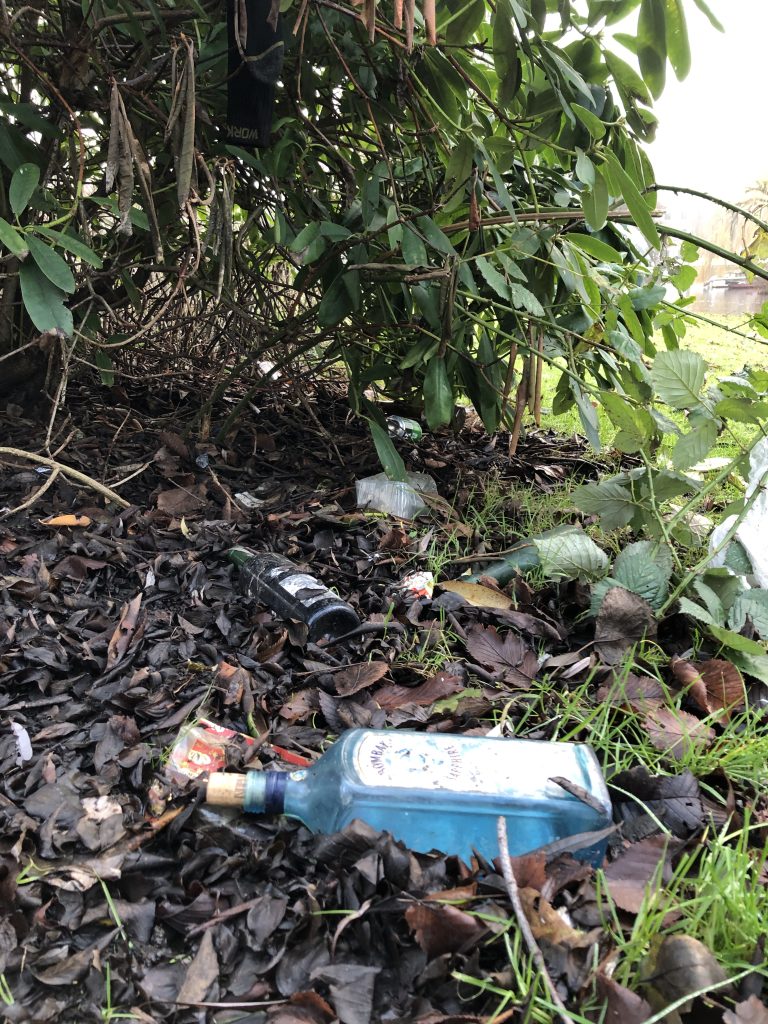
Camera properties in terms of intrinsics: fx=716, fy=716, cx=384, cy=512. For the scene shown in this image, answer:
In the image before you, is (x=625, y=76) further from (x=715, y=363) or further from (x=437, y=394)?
(x=715, y=363)

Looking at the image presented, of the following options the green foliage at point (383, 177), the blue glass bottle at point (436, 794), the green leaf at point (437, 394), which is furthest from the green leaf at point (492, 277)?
the blue glass bottle at point (436, 794)

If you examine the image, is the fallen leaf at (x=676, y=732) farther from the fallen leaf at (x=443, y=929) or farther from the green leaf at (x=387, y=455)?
the green leaf at (x=387, y=455)

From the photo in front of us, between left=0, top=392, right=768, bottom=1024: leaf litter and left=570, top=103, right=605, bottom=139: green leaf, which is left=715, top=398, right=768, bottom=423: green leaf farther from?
left=570, top=103, right=605, bottom=139: green leaf

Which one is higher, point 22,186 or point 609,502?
point 22,186

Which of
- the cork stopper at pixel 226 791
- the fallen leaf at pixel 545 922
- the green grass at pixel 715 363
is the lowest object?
the green grass at pixel 715 363

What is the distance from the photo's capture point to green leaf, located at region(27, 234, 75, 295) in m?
1.28

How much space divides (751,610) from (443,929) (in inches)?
32.9

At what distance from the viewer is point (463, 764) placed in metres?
0.92

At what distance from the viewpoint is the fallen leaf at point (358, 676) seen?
1.21m

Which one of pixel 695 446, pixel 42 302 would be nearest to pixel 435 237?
pixel 695 446

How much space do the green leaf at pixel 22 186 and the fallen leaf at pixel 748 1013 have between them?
157cm

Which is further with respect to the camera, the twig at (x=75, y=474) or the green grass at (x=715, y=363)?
the green grass at (x=715, y=363)

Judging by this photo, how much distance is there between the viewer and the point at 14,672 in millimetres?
1198

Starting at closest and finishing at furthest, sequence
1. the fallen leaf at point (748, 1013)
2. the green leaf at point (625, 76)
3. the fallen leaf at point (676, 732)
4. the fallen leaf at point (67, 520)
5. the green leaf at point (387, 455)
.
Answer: the fallen leaf at point (748, 1013), the fallen leaf at point (676, 732), the green leaf at point (625, 76), the fallen leaf at point (67, 520), the green leaf at point (387, 455)
